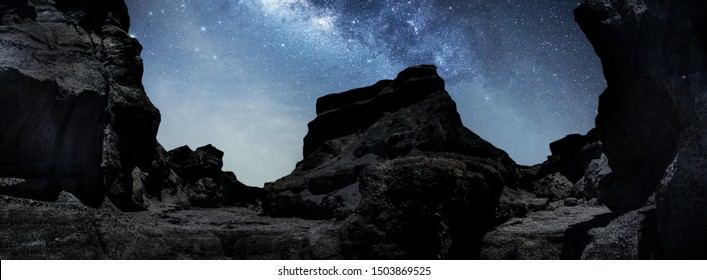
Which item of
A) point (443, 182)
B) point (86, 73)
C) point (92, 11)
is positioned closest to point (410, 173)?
point (443, 182)

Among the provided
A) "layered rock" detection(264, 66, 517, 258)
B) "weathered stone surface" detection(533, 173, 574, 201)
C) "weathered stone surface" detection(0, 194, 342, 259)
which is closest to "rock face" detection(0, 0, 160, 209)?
"weathered stone surface" detection(0, 194, 342, 259)

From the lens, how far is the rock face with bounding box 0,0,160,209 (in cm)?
1061

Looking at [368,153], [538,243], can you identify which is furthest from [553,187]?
[538,243]

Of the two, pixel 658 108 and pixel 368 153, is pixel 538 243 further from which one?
pixel 368 153

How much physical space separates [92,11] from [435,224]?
18.2 meters

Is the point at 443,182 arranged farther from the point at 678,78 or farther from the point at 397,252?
the point at 678,78

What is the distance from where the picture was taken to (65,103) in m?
12.0

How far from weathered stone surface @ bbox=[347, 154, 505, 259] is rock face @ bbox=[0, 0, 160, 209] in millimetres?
8331

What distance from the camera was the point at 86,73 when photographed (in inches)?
510

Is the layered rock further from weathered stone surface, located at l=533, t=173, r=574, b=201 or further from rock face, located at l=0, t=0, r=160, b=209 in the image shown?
rock face, located at l=0, t=0, r=160, b=209

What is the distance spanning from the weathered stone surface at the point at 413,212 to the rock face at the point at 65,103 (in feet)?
27.3

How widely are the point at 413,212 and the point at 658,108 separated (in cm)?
386
